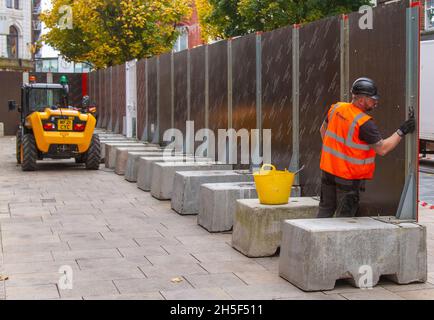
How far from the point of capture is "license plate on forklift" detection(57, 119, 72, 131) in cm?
1802

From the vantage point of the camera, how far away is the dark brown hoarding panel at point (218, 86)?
13.0 metres

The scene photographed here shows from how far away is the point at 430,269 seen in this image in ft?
25.1

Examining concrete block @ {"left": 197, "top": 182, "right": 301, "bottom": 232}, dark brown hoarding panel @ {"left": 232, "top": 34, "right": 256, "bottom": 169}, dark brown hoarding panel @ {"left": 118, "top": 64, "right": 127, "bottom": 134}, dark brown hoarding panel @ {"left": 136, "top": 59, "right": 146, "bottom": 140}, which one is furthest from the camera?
dark brown hoarding panel @ {"left": 118, "top": 64, "right": 127, "bottom": 134}

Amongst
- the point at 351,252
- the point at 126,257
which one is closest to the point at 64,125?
the point at 126,257

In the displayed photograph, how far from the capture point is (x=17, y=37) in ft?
227

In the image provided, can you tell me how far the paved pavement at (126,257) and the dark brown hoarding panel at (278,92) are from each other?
5.31 ft

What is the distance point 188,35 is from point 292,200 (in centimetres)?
4684

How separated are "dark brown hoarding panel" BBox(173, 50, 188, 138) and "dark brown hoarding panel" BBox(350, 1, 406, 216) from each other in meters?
8.14

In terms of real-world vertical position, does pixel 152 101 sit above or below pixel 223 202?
above

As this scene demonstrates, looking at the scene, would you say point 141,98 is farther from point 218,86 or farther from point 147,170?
point 218,86

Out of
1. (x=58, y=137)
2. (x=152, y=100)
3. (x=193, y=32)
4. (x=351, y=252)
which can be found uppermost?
(x=193, y=32)

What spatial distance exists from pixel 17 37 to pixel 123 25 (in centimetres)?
3817

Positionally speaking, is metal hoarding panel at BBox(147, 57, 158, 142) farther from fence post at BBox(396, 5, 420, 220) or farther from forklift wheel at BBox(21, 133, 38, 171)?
fence post at BBox(396, 5, 420, 220)

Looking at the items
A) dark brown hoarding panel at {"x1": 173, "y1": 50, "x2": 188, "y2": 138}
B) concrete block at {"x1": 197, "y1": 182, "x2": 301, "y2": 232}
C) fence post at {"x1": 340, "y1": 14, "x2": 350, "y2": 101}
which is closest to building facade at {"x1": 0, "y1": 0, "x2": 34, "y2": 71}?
dark brown hoarding panel at {"x1": 173, "y1": 50, "x2": 188, "y2": 138}
